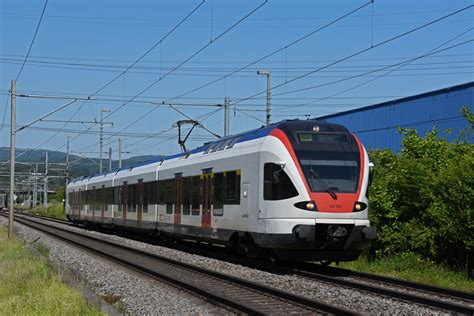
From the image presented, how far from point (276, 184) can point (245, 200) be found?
170cm

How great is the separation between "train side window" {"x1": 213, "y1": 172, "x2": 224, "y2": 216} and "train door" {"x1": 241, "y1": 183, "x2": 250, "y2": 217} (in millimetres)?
1629

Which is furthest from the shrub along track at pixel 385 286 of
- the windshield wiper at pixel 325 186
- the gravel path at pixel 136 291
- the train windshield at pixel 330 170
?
the gravel path at pixel 136 291

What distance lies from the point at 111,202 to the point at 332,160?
2180cm

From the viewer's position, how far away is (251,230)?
55.2 ft

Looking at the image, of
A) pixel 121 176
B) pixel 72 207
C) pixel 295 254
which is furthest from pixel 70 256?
pixel 72 207

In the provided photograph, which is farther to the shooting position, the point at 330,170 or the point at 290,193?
the point at 330,170

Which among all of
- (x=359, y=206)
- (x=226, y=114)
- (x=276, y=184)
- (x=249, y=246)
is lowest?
(x=249, y=246)

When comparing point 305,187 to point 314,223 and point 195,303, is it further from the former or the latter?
point 195,303

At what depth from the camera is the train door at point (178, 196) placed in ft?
76.8

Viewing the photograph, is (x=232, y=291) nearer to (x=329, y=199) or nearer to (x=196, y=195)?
(x=329, y=199)

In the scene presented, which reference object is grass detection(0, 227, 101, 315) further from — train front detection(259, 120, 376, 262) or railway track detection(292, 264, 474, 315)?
railway track detection(292, 264, 474, 315)

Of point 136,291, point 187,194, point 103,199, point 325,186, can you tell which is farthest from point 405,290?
point 103,199

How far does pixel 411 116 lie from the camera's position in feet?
134

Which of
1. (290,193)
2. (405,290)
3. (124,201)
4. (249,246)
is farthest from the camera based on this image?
(124,201)
